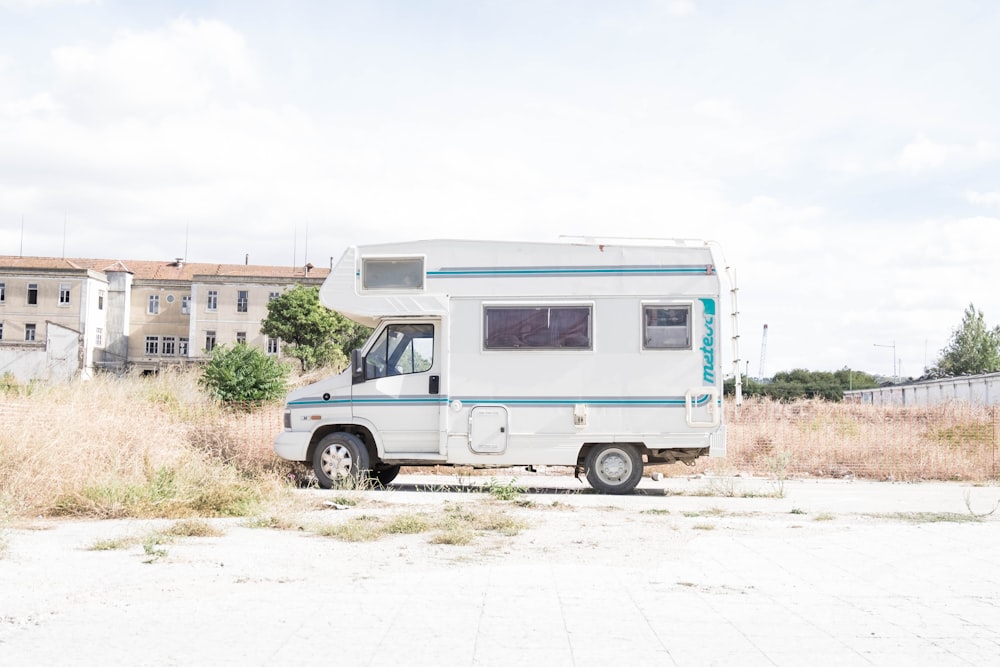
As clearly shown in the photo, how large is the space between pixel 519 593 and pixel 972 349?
76425mm

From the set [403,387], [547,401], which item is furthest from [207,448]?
[547,401]

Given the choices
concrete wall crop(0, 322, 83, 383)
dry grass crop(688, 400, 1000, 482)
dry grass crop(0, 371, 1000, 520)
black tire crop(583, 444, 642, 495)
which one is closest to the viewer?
dry grass crop(0, 371, 1000, 520)

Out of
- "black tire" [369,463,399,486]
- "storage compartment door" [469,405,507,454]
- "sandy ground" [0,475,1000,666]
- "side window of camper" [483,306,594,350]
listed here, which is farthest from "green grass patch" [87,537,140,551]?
"side window of camper" [483,306,594,350]

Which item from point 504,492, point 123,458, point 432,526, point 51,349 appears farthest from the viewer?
point 51,349

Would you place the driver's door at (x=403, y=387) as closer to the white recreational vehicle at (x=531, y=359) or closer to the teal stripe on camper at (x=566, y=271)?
the white recreational vehicle at (x=531, y=359)

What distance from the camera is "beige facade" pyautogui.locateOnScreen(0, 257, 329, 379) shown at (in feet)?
267

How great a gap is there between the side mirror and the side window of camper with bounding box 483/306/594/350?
6.17ft

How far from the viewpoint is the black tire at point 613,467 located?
13.6 m

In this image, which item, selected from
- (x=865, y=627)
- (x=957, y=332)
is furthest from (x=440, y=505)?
(x=957, y=332)

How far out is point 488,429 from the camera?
532 inches

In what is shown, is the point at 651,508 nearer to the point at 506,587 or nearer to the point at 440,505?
the point at 440,505

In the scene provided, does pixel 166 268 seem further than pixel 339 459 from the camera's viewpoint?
Yes

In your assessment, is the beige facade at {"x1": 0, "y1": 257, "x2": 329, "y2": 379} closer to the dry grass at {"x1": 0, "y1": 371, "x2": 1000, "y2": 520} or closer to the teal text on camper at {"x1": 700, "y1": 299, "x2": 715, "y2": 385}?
the dry grass at {"x1": 0, "y1": 371, "x2": 1000, "y2": 520}

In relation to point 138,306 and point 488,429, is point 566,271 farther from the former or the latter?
point 138,306
